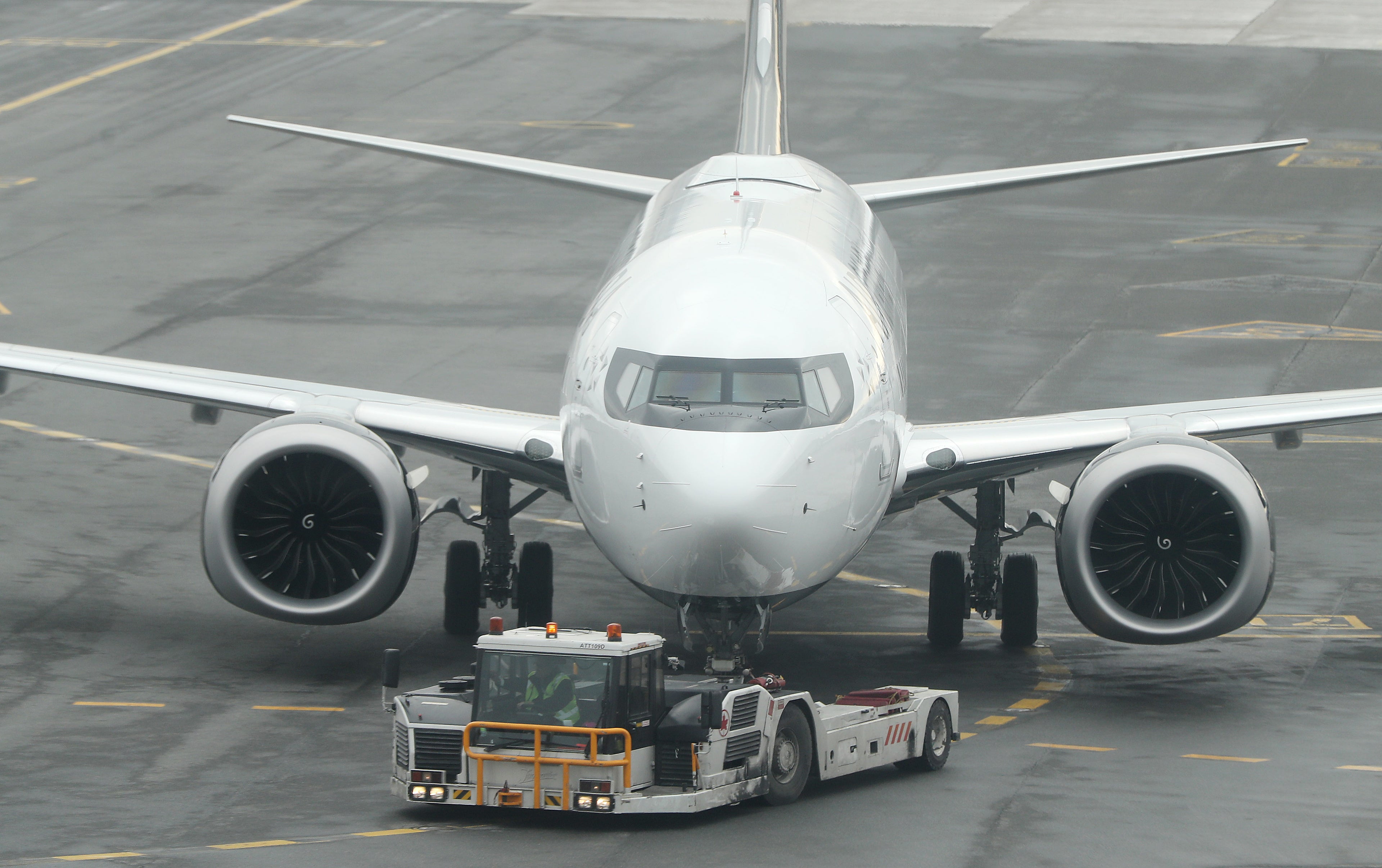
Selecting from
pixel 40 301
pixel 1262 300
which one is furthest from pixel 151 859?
pixel 1262 300

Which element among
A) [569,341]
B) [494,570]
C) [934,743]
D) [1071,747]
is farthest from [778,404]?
[569,341]

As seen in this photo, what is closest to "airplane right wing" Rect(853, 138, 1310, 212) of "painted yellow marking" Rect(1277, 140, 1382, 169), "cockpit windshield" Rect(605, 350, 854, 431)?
"cockpit windshield" Rect(605, 350, 854, 431)

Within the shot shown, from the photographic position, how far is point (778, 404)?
2311 centimetres

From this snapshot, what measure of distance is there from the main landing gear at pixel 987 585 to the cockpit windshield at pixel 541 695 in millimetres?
8571

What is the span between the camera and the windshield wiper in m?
23.0

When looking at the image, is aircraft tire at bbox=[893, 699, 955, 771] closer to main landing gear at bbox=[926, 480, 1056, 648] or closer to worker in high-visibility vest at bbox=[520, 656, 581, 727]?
worker in high-visibility vest at bbox=[520, 656, 581, 727]

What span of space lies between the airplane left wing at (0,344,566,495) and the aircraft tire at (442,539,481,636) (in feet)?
5.07

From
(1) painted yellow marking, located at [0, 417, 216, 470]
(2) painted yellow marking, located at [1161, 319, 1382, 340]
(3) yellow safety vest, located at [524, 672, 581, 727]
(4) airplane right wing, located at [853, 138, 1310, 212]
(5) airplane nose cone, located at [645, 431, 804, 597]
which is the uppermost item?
(4) airplane right wing, located at [853, 138, 1310, 212]

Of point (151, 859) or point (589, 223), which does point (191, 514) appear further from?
point (589, 223)

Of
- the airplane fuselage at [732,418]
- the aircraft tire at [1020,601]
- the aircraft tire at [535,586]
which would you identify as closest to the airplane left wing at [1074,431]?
the airplane fuselage at [732,418]

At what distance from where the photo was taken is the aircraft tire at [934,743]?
23516 mm

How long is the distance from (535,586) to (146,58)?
151 feet

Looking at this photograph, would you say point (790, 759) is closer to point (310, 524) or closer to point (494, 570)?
point (310, 524)

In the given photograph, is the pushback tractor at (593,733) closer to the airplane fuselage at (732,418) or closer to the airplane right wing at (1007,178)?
the airplane fuselage at (732,418)
